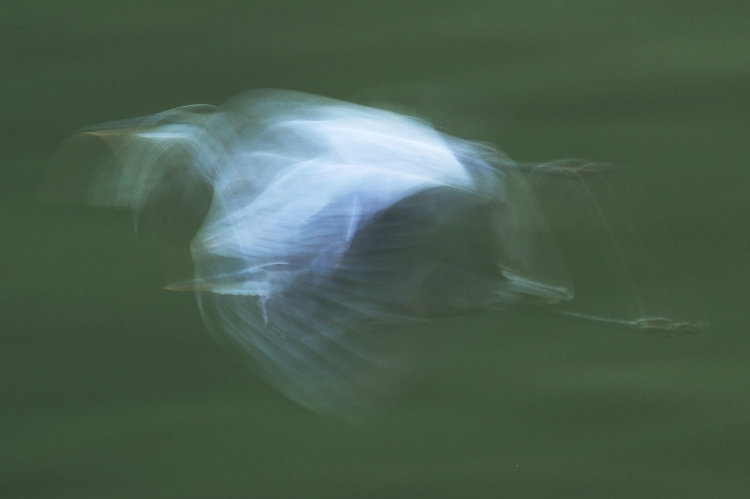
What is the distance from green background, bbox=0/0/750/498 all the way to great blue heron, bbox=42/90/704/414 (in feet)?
0.11

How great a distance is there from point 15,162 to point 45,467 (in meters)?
0.42

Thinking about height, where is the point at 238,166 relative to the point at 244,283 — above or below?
above

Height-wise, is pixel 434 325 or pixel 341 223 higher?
pixel 341 223

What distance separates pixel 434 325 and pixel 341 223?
186 millimetres

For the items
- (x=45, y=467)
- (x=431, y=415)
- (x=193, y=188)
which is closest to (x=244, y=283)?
(x=193, y=188)

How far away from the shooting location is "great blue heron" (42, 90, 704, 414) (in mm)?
753

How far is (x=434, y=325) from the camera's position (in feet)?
2.69

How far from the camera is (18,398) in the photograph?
2.92 ft

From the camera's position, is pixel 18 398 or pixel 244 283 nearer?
pixel 244 283

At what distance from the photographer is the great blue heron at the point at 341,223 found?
0.75 m

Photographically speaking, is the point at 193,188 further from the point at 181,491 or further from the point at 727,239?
the point at 727,239

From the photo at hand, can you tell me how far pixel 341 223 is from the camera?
74 cm

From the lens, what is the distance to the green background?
0.84 metres

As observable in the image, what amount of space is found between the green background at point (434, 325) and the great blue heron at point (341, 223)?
0.11 feet
